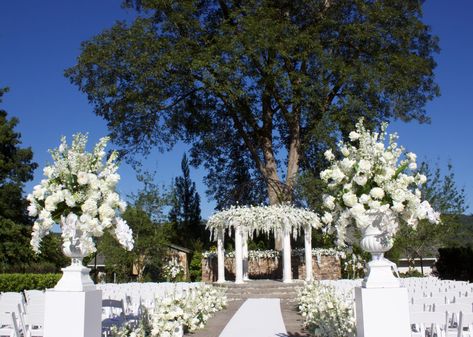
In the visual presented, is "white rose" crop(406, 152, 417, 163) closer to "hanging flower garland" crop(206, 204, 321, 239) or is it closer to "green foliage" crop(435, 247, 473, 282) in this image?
"hanging flower garland" crop(206, 204, 321, 239)

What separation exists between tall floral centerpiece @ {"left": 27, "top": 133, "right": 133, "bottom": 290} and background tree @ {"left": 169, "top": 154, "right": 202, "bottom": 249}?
31.8 metres

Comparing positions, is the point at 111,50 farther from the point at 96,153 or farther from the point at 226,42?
the point at 96,153

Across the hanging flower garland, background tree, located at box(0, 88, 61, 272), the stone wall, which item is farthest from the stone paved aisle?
background tree, located at box(0, 88, 61, 272)

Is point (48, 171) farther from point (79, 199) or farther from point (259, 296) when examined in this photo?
point (259, 296)

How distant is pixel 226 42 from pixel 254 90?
286cm

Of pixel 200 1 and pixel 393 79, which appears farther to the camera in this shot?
pixel 200 1

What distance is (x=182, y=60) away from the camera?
22.5 meters

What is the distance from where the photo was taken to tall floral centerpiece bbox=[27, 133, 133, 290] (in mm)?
5074

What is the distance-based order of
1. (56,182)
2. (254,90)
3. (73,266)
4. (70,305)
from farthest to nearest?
(254,90) < (56,182) < (73,266) < (70,305)

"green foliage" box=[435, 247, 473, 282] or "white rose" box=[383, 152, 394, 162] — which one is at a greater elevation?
"white rose" box=[383, 152, 394, 162]

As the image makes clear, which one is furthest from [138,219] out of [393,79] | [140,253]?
[393,79]

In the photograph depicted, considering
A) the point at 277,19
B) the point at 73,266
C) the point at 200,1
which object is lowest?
the point at 73,266

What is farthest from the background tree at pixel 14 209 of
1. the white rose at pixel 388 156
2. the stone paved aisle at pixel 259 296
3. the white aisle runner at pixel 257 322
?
the white rose at pixel 388 156

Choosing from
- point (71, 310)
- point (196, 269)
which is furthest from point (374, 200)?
point (196, 269)
